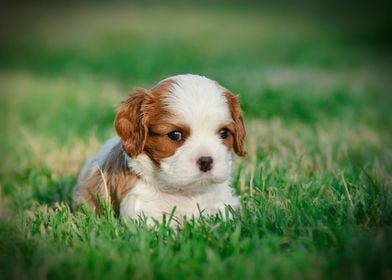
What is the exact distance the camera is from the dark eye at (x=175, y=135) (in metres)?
5.13

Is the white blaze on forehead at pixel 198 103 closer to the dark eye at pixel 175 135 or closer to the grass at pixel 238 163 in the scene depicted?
the dark eye at pixel 175 135

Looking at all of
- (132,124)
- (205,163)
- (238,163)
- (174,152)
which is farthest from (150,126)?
(238,163)

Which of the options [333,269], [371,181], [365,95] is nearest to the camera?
[333,269]

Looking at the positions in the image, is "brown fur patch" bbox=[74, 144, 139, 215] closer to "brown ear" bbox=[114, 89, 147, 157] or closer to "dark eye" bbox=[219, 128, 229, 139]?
"brown ear" bbox=[114, 89, 147, 157]

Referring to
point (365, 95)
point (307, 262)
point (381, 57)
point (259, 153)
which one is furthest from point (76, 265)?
point (381, 57)

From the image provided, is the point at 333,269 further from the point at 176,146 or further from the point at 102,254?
the point at 176,146

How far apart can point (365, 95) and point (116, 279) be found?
→ 31.0 ft

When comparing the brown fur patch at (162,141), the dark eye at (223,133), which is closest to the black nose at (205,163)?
the brown fur patch at (162,141)

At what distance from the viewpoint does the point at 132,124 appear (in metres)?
5.42

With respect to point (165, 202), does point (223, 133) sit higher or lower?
higher

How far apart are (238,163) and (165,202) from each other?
1.68 metres

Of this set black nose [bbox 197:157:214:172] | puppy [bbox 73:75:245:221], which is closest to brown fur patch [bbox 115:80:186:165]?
puppy [bbox 73:75:245:221]

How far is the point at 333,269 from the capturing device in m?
3.67

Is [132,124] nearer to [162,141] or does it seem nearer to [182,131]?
[162,141]
